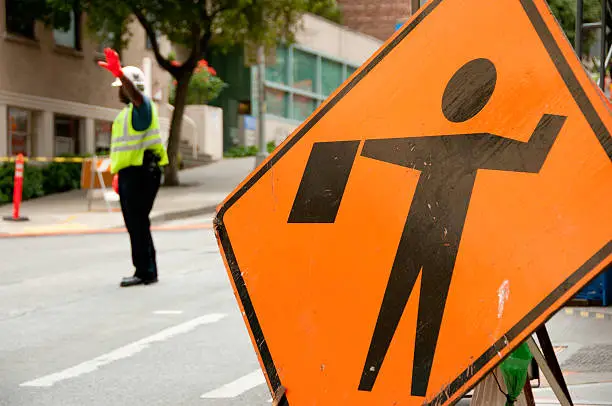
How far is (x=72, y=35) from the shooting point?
1195 inches

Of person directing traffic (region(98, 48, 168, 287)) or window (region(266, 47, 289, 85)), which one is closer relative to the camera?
person directing traffic (region(98, 48, 168, 287))

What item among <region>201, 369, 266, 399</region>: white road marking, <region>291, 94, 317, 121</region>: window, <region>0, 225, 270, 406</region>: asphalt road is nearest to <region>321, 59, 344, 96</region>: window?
<region>291, 94, 317, 121</region>: window

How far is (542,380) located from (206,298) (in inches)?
173

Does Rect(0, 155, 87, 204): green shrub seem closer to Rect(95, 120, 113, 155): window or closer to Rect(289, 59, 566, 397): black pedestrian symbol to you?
Rect(95, 120, 113, 155): window

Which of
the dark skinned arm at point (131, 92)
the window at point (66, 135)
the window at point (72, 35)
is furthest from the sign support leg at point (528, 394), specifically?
the window at point (72, 35)

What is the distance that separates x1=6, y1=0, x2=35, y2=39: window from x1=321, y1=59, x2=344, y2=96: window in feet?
67.2

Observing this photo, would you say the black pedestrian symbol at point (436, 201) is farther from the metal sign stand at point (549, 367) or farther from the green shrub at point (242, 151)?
the green shrub at point (242, 151)

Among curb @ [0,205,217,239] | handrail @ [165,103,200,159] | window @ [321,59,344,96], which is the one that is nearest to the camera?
curb @ [0,205,217,239]

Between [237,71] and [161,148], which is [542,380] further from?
[237,71]

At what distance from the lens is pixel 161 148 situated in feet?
35.2

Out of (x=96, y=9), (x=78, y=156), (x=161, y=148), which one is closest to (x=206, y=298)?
(x=161, y=148)

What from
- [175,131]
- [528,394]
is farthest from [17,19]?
[528,394]

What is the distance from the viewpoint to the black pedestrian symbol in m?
3.50

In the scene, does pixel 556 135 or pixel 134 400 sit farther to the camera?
pixel 134 400
